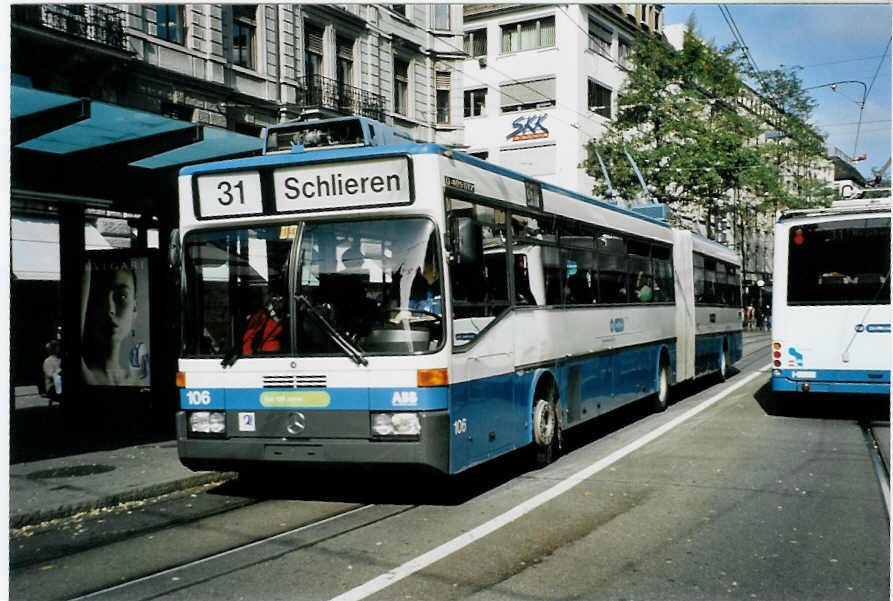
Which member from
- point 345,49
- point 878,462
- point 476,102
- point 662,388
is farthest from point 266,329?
point 476,102

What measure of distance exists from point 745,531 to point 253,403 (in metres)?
3.94

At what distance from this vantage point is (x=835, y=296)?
13.0 metres

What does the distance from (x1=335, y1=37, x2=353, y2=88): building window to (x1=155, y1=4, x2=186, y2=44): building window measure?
19.5 ft

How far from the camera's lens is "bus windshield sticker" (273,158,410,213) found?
23.8 ft

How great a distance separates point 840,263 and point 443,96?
22.0 m

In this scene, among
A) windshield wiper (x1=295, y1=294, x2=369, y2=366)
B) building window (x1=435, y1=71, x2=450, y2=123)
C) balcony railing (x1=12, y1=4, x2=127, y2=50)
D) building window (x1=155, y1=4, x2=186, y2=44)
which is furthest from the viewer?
building window (x1=435, y1=71, x2=450, y2=123)

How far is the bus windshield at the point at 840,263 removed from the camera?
1268cm

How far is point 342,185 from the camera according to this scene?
7371 millimetres

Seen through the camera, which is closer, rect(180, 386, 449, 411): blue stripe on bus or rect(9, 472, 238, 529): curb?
rect(180, 386, 449, 411): blue stripe on bus

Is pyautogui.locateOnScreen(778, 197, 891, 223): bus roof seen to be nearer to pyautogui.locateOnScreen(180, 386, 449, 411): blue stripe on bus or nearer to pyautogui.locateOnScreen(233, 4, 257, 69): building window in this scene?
pyautogui.locateOnScreen(180, 386, 449, 411): blue stripe on bus

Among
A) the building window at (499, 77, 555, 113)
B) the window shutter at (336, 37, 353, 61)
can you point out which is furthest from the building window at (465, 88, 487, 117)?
the window shutter at (336, 37, 353, 61)

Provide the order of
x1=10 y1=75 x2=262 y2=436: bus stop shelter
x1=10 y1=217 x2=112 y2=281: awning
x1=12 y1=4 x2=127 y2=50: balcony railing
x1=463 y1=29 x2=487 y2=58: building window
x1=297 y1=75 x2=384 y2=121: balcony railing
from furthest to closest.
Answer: x1=463 y1=29 x2=487 y2=58: building window
x1=297 y1=75 x2=384 y2=121: balcony railing
x1=12 y1=4 x2=127 y2=50: balcony railing
x1=10 y1=217 x2=112 y2=281: awning
x1=10 y1=75 x2=262 y2=436: bus stop shelter

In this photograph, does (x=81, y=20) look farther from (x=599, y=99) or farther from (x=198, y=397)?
(x=599, y=99)

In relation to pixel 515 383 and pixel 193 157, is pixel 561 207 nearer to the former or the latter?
pixel 515 383
